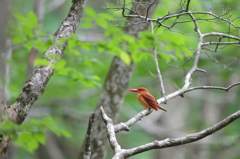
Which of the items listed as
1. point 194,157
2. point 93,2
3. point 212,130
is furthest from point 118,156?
point 93,2

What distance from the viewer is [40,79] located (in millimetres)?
2789

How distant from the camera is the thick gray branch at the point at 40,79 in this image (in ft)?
8.59

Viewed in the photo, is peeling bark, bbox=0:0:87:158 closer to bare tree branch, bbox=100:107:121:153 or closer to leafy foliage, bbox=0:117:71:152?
leafy foliage, bbox=0:117:71:152

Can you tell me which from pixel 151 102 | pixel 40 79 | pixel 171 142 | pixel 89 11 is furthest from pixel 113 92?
pixel 171 142

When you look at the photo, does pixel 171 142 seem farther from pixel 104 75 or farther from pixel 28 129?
pixel 104 75

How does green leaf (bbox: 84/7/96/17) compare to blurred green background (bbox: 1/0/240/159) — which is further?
blurred green background (bbox: 1/0/240/159)

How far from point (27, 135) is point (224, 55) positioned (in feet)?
17.8

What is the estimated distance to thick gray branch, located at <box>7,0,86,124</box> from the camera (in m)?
2.62

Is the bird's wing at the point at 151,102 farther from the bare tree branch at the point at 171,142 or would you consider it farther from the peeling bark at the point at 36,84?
the bare tree branch at the point at 171,142

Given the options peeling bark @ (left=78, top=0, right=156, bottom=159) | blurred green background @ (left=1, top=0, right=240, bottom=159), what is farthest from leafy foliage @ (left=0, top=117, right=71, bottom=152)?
peeling bark @ (left=78, top=0, right=156, bottom=159)

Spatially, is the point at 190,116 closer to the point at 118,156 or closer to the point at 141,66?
the point at 141,66

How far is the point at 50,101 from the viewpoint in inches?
341

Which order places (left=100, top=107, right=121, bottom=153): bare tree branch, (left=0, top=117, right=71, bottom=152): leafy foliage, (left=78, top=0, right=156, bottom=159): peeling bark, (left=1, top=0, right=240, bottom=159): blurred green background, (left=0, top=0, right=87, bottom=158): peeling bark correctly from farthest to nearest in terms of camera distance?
1. (left=78, top=0, right=156, bottom=159): peeling bark
2. (left=1, top=0, right=240, bottom=159): blurred green background
3. (left=0, top=0, right=87, bottom=158): peeling bark
4. (left=100, top=107, right=121, bottom=153): bare tree branch
5. (left=0, top=117, right=71, bottom=152): leafy foliage

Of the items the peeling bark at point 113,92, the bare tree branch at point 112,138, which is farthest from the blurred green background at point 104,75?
the bare tree branch at point 112,138
